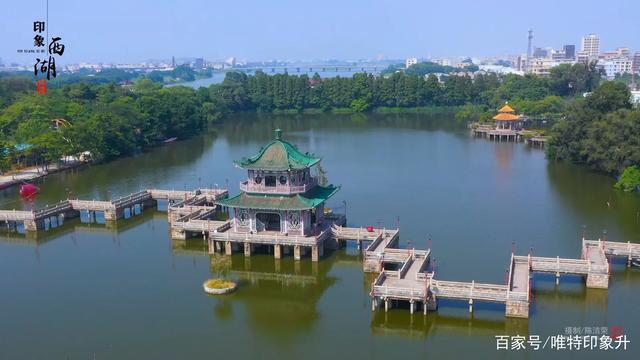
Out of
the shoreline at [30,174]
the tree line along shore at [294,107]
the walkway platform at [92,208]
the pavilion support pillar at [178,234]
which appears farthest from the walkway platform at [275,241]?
the tree line along shore at [294,107]

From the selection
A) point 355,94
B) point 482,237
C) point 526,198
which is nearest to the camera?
point 482,237

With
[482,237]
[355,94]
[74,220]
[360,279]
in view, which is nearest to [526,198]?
[482,237]

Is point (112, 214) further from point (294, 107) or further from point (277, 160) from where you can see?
point (294, 107)

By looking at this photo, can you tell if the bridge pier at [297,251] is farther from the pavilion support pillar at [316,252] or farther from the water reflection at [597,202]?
Result: the water reflection at [597,202]

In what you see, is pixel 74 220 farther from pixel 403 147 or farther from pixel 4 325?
pixel 403 147

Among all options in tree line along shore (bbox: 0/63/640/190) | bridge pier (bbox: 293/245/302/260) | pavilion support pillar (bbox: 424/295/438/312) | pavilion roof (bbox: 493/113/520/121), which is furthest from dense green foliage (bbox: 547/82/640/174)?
bridge pier (bbox: 293/245/302/260)

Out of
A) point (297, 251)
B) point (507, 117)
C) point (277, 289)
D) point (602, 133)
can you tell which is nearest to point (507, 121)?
point (507, 117)

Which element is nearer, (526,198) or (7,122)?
(526,198)
